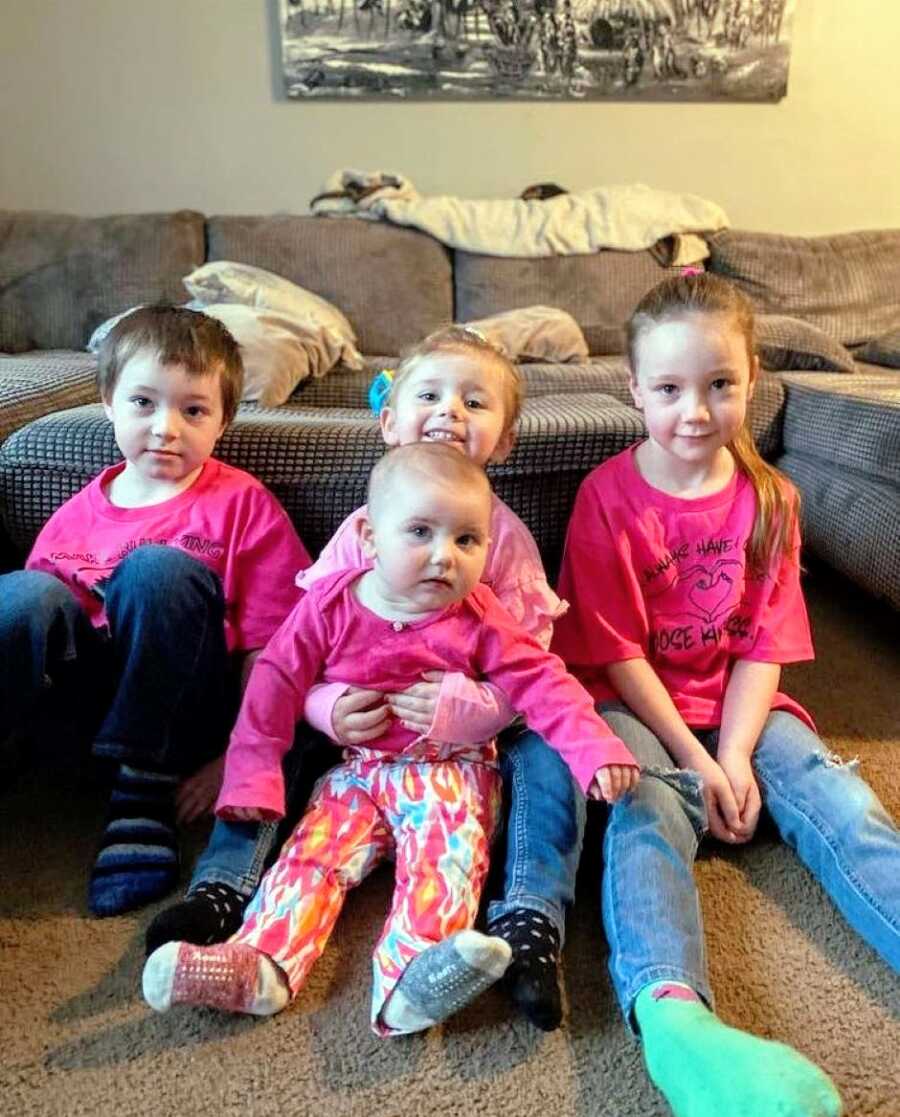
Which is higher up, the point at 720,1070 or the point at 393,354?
the point at 393,354

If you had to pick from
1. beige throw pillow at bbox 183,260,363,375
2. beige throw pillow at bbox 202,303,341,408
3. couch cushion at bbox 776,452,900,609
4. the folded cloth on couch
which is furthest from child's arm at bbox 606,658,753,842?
the folded cloth on couch

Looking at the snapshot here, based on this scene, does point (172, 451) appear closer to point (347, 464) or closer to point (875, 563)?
point (347, 464)

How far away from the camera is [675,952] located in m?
0.94

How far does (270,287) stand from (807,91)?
2.00 meters

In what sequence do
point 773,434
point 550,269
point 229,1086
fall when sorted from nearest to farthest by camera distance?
point 229,1086
point 773,434
point 550,269

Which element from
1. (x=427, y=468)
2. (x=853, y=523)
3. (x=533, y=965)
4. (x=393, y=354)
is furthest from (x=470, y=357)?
(x=393, y=354)

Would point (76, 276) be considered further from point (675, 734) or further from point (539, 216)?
point (675, 734)

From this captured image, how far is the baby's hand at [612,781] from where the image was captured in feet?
3.34

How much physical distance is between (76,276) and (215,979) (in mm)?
2312

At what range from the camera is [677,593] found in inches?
50.0

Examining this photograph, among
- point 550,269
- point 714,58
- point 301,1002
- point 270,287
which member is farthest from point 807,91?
point 301,1002

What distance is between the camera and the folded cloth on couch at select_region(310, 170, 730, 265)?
2861mm

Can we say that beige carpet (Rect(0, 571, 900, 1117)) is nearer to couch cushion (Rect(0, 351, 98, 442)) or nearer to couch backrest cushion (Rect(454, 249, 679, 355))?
couch cushion (Rect(0, 351, 98, 442))

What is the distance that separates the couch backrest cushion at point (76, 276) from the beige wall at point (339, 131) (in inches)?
14.7
